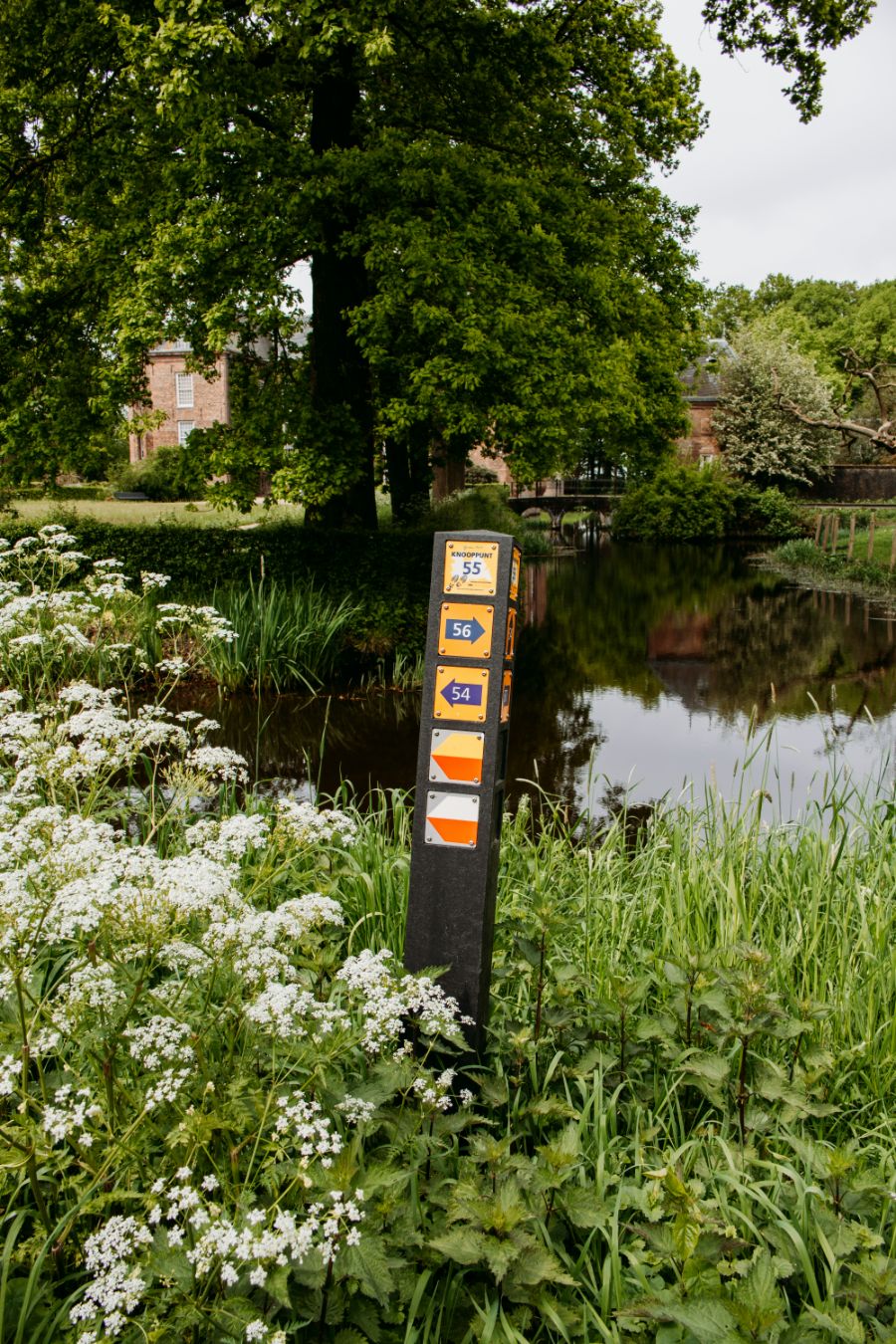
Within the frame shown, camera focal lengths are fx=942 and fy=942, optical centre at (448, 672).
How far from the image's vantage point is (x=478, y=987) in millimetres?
2678

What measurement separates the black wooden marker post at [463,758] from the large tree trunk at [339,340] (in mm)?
8877

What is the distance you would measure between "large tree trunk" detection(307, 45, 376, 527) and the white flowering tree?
92.0 ft

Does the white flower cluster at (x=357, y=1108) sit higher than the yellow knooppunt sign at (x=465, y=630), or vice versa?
the yellow knooppunt sign at (x=465, y=630)

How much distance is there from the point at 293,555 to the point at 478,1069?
1026 cm

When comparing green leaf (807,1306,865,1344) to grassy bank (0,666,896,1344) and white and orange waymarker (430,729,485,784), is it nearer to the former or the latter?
grassy bank (0,666,896,1344)

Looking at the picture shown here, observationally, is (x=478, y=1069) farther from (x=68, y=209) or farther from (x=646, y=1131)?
(x=68, y=209)

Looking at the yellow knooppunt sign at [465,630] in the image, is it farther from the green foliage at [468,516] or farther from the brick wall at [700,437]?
the brick wall at [700,437]


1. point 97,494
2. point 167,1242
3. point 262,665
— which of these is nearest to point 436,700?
point 167,1242

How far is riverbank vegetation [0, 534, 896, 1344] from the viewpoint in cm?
177

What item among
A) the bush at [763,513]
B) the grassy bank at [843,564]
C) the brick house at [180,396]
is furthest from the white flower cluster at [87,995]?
the brick house at [180,396]

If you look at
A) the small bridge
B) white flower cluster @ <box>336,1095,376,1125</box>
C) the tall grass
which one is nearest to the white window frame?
the small bridge

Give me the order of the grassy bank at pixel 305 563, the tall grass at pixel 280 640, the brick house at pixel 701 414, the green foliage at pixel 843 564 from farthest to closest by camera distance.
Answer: the brick house at pixel 701 414, the green foliage at pixel 843 564, the grassy bank at pixel 305 563, the tall grass at pixel 280 640

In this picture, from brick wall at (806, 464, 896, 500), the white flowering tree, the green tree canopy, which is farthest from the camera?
brick wall at (806, 464, 896, 500)

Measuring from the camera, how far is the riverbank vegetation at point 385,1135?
177 cm
